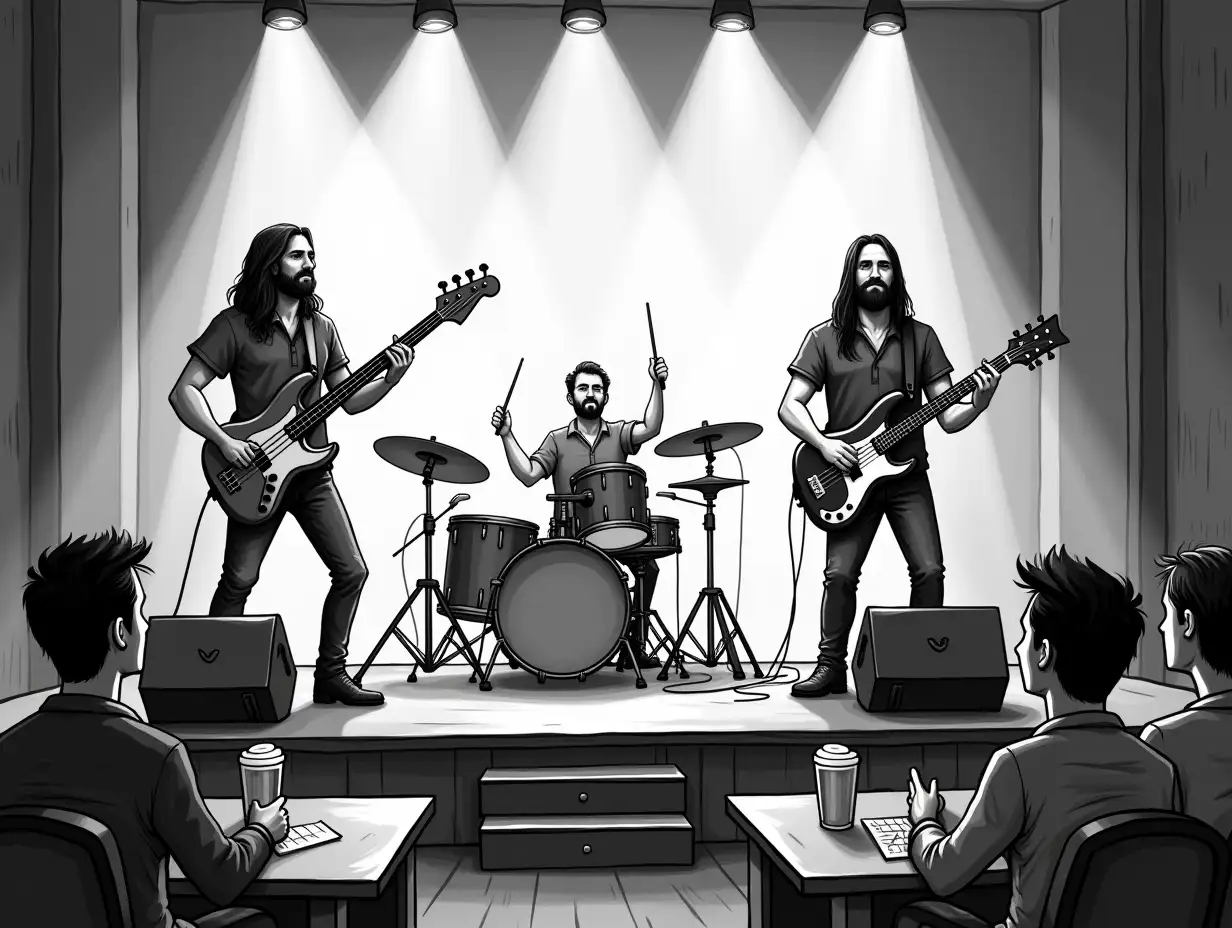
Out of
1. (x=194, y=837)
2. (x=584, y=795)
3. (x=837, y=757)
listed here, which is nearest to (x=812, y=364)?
(x=584, y=795)

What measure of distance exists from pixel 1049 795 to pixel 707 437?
3.08 metres

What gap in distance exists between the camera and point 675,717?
3.64m

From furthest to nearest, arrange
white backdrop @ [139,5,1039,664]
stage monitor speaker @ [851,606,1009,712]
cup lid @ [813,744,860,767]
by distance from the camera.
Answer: white backdrop @ [139,5,1039,664] < stage monitor speaker @ [851,606,1009,712] < cup lid @ [813,744,860,767]

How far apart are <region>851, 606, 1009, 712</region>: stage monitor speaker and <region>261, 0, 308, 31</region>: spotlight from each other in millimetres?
3899

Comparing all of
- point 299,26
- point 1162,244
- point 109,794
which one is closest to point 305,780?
point 109,794

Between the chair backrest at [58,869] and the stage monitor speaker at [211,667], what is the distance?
6.59 feet

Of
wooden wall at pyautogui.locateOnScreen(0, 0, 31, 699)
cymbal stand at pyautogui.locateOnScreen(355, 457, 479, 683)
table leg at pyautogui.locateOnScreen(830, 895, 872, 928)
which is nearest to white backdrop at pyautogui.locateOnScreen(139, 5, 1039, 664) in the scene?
wooden wall at pyautogui.locateOnScreen(0, 0, 31, 699)

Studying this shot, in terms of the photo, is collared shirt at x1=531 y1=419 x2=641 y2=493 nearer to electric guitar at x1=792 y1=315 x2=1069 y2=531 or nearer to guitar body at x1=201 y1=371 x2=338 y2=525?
electric guitar at x1=792 y1=315 x2=1069 y2=531

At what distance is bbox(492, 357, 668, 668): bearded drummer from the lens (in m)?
4.92

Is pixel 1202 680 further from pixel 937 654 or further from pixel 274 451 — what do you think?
pixel 274 451

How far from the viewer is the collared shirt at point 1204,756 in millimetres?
1634

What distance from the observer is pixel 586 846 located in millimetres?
3154

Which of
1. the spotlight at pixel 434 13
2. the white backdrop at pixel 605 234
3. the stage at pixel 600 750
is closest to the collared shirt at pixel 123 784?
the stage at pixel 600 750

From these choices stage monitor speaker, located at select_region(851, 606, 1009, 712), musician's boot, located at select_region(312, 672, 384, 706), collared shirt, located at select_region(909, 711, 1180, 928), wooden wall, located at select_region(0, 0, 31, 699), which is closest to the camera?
collared shirt, located at select_region(909, 711, 1180, 928)
